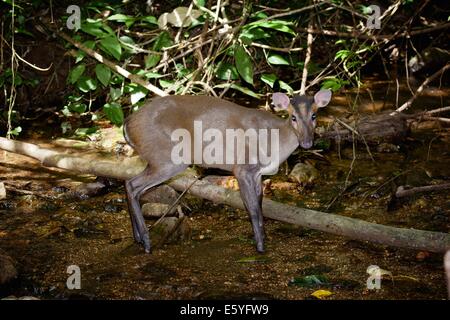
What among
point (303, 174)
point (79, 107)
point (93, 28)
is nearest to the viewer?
point (303, 174)

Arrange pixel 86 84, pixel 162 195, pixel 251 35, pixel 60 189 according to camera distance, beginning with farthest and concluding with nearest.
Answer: pixel 86 84 → pixel 251 35 → pixel 60 189 → pixel 162 195

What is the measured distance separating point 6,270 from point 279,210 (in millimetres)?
2162

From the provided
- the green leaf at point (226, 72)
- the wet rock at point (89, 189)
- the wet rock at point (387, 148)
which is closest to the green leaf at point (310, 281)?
the wet rock at point (89, 189)

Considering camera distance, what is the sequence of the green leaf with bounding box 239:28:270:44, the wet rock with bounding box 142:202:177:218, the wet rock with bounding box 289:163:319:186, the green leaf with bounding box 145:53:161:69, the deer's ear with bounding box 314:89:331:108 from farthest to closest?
the green leaf with bounding box 145:53:161:69
the green leaf with bounding box 239:28:270:44
the wet rock with bounding box 289:163:319:186
the wet rock with bounding box 142:202:177:218
the deer's ear with bounding box 314:89:331:108

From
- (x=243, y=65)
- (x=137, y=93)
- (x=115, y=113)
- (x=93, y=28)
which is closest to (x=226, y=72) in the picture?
(x=243, y=65)

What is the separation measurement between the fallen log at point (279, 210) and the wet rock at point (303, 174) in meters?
1.12

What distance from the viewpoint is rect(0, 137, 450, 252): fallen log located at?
464cm

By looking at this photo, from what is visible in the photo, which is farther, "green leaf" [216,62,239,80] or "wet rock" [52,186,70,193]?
"green leaf" [216,62,239,80]

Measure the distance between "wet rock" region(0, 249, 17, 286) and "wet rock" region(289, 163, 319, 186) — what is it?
3044 mm

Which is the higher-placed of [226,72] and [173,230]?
[226,72]

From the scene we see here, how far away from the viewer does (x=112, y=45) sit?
277 inches

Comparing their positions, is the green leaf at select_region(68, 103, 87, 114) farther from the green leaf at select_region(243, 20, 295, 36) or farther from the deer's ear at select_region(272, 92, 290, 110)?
the deer's ear at select_region(272, 92, 290, 110)

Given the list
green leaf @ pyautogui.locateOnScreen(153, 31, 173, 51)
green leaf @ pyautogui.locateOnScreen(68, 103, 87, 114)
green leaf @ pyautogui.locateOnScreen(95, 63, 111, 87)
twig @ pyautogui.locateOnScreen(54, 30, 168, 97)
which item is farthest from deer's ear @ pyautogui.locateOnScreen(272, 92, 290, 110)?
green leaf @ pyautogui.locateOnScreen(68, 103, 87, 114)

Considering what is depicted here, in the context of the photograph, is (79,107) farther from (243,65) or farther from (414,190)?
(414,190)
